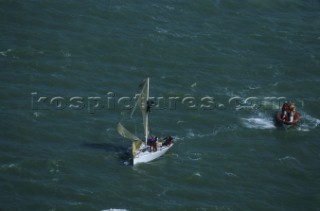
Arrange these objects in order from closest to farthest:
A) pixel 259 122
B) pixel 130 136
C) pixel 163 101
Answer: pixel 130 136 < pixel 259 122 < pixel 163 101

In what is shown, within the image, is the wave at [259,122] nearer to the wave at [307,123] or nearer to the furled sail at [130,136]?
the wave at [307,123]

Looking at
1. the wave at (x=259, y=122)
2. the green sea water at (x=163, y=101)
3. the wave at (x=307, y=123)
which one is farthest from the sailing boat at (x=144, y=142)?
the wave at (x=307, y=123)

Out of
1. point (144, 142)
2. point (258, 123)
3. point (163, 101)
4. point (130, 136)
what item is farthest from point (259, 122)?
point (130, 136)

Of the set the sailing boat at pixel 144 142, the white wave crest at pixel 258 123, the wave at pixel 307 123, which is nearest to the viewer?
the sailing boat at pixel 144 142

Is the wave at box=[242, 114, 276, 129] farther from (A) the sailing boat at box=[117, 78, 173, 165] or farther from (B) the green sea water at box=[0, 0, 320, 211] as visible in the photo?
(A) the sailing boat at box=[117, 78, 173, 165]

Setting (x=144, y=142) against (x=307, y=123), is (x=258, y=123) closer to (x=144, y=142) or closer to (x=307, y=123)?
(x=307, y=123)

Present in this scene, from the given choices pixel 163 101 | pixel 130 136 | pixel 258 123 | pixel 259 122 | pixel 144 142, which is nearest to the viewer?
pixel 130 136

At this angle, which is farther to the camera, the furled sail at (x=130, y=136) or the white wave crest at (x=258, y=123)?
the white wave crest at (x=258, y=123)

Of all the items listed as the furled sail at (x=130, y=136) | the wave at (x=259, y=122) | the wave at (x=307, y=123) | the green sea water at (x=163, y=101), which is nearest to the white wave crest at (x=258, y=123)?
the wave at (x=259, y=122)

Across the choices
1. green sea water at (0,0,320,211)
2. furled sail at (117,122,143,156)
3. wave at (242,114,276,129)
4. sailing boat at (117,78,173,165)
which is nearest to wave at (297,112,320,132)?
green sea water at (0,0,320,211)

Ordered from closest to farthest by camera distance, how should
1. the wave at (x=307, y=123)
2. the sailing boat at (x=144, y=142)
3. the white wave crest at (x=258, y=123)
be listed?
the sailing boat at (x=144, y=142) → the white wave crest at (x=258, y=123) → the wave at (x=307, y=123)
